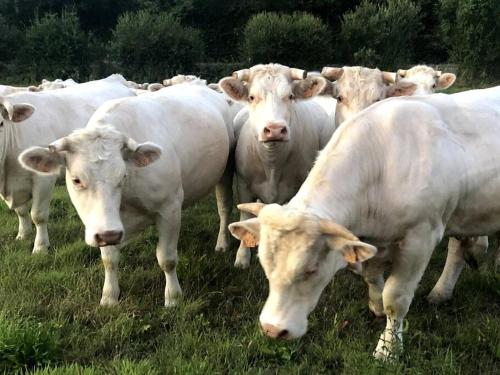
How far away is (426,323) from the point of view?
4.34 metres

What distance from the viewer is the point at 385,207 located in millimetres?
3566

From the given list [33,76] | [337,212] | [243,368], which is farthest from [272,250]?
[33,76]

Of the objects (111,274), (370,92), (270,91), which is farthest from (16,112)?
(370,92)

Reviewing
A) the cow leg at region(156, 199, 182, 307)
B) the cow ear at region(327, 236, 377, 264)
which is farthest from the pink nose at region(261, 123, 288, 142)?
the cow ear at region(327, 236, 377, 264)

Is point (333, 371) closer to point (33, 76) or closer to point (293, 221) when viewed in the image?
point (293, 221)

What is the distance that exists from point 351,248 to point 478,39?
107ft

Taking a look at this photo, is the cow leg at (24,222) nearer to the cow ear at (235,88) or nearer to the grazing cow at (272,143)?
the grazing cow at (272,143)

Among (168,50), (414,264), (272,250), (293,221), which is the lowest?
(168,50)

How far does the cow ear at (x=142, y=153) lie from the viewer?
4035mm

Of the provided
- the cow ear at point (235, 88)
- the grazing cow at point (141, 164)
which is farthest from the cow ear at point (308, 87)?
the grazing cow at point (141, 164)

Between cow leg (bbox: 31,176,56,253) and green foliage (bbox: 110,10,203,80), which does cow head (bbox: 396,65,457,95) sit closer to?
cow leg (bbox: 31,176,56,253)

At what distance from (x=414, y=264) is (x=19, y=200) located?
4.51 metres

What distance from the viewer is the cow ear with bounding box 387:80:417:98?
567cm

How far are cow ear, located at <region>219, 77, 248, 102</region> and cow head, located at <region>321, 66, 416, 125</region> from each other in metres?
1.01
